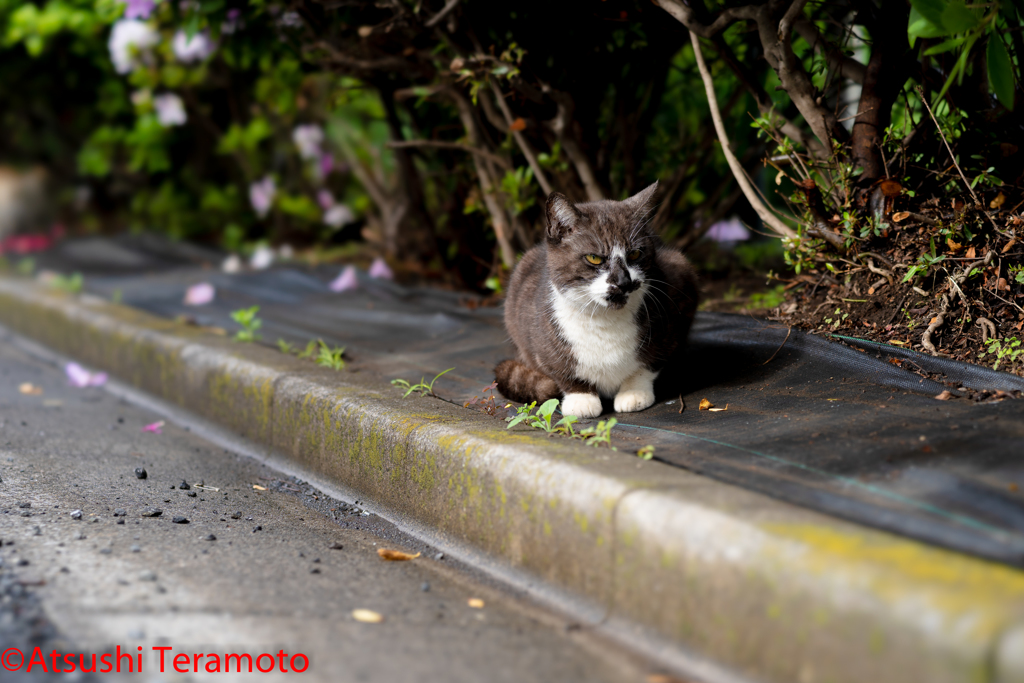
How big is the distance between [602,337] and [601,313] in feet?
0.26

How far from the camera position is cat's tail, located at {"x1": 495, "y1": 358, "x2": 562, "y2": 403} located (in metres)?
2.69

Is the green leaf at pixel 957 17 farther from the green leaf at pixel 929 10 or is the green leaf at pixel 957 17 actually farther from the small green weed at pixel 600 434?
the small green weed at pixel 600 434

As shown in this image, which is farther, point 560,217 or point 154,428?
point 154,428

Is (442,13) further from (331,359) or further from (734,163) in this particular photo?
(331,359)

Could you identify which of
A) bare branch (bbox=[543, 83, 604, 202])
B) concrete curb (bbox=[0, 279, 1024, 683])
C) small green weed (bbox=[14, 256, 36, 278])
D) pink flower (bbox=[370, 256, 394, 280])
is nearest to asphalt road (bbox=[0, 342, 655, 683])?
concrete curb (bbox=[0, 279, 1024, 683])

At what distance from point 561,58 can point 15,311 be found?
4.43 m

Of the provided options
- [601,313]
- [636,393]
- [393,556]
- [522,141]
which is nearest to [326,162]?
[522,141]

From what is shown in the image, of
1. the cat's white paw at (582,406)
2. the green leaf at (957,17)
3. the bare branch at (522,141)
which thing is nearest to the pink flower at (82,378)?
the bare branch at (522,141)

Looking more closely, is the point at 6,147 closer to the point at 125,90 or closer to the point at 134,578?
the point at 125,90

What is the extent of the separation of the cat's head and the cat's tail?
0.32 m

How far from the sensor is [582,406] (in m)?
2.55

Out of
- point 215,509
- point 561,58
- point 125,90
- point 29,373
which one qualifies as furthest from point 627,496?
point 125,90

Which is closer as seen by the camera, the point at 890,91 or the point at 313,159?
the point at 890,91

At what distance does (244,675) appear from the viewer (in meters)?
1.53
